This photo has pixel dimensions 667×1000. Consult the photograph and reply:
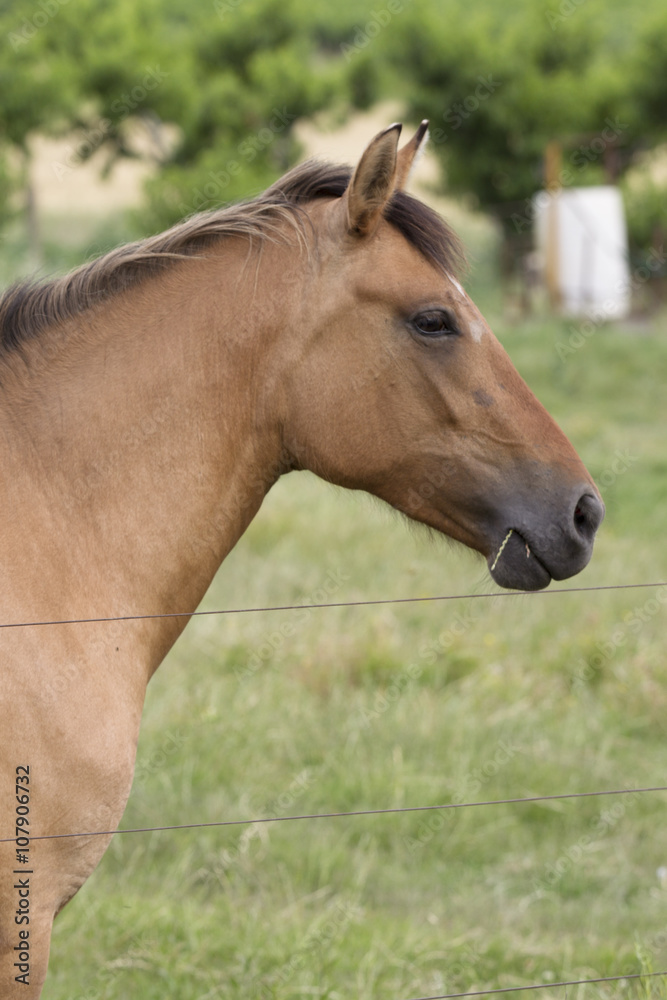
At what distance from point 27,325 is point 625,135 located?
924 inches

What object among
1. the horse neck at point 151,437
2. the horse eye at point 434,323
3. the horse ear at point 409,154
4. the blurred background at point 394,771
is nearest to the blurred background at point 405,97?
the blurred background at point 394,771

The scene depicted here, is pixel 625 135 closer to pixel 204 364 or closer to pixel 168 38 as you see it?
pixel 168 38

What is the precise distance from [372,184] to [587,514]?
1023 mm

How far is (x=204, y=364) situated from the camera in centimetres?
253

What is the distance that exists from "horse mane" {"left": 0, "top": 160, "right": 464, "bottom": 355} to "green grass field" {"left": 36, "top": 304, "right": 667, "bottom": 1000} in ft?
2.81

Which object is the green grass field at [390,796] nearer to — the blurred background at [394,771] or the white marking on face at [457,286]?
the blurred background at [394,771]

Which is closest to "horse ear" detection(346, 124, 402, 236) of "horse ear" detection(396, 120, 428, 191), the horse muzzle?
"horse ear" detection(396, 120, 428, 191)

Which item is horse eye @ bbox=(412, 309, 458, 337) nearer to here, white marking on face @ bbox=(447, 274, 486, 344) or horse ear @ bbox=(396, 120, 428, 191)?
white marking on face @ bbox=(447, 274, 486, 344)

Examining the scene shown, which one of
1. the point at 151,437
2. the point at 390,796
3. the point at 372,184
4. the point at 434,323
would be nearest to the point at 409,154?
the point at 372,184

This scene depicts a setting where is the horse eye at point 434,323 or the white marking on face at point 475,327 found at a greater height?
the horse eye at point 434,323

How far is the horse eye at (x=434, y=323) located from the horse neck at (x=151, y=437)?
354mm

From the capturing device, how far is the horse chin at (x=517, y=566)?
2.54m

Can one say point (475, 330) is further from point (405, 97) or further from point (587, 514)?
Answer: point (405, 97)

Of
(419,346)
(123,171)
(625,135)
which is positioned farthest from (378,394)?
(123,171)
